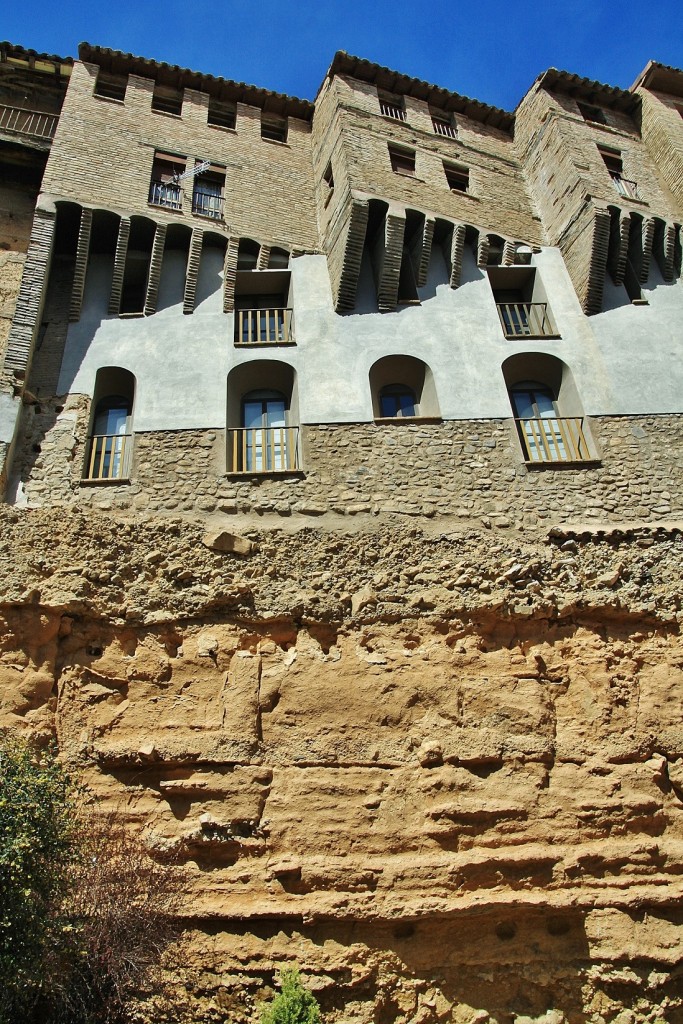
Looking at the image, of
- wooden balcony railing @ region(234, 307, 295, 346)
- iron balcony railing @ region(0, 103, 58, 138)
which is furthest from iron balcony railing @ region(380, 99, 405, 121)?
iron balcony railing @ region(0, 103, 58, 138)

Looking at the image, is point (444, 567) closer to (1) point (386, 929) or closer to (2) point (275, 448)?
(2) point (275, 448)

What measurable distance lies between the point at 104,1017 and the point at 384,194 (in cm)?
1299

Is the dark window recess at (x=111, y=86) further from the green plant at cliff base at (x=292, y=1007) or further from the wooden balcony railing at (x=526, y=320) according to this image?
the green plant at cliff base at (x=292, y=1007)

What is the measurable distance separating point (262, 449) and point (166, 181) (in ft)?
20.5

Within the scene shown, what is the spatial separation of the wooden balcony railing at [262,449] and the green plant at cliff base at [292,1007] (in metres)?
6.62

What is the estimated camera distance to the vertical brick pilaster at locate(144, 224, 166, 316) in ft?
43.0

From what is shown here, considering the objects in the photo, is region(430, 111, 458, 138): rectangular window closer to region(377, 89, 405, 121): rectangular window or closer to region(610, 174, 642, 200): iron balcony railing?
region(377, 89, 405, 121): rectangular window

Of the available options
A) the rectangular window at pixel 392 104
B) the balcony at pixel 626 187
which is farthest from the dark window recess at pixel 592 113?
the rectangular window at pixel 392 104

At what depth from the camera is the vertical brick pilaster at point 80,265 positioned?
12.9 m

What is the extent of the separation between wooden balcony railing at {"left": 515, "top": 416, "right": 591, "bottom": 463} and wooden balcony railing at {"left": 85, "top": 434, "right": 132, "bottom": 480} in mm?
6185

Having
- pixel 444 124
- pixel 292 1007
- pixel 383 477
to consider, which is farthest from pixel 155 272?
pixel 292 1007

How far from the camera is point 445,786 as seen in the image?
8781 millimetres

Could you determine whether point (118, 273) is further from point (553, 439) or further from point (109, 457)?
point (553, 439)

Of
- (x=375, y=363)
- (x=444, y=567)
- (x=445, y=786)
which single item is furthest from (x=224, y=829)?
(x=375, y=363)
